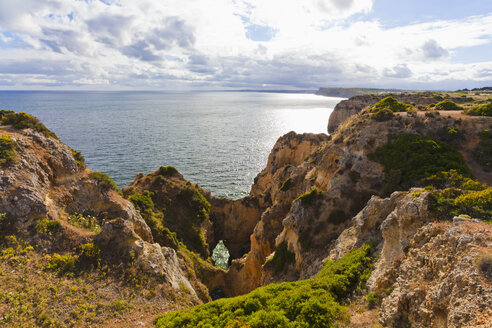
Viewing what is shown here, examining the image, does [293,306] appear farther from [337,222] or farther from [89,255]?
[89,255]

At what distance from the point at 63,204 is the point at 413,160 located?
37.7 meters

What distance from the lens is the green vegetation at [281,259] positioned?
2859 centimetres

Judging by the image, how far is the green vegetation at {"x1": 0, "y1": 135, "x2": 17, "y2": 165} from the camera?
22.1 metres

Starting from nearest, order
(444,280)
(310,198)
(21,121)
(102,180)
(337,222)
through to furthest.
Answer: (444,280)
(21,121)
(337,222)
(102,180)
(310,198)

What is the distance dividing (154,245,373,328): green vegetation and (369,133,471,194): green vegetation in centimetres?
1186

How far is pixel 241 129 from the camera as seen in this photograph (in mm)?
154250

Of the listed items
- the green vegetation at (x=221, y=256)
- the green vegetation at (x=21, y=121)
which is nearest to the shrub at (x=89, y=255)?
the green vegetation at (x=21, y=121)

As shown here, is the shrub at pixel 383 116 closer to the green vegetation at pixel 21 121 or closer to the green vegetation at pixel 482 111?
the green vegetation at pixel 482 111

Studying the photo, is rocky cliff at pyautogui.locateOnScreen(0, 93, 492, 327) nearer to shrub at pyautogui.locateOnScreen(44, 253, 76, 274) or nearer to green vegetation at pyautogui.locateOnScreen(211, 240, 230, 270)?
shrub at pyautogui.locateOnScreen(44, 253, 76, 274)

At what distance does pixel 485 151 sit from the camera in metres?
29.4

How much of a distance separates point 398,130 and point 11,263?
43.4m

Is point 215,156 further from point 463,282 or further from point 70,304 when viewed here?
point 463,282

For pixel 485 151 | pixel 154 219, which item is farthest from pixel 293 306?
pixel 485 151

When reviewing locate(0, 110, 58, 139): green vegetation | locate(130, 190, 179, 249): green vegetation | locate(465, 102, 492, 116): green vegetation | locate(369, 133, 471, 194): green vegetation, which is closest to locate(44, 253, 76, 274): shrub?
locate(0, 110, 58, 139): green vegetation
